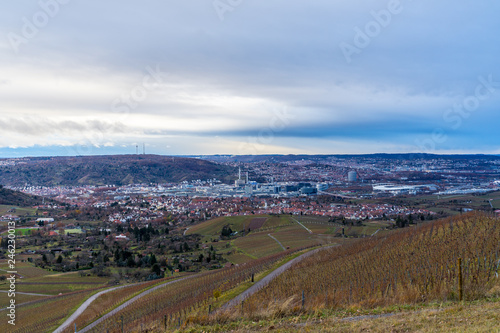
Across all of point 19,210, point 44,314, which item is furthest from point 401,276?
point 19,210

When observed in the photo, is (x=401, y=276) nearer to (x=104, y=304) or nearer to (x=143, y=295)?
(x=143, y=295)

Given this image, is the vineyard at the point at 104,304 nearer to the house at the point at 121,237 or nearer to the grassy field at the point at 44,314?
the grassy field at the point at 44,314

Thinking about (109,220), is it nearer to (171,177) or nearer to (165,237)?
(165,237)

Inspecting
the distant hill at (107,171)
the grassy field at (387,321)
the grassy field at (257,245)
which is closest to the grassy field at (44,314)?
the grassy field at (387,321)

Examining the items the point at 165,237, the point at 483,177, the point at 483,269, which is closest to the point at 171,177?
the point at 165,237

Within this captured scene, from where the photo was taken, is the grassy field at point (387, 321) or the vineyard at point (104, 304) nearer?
the grassy field at point (387, 321)

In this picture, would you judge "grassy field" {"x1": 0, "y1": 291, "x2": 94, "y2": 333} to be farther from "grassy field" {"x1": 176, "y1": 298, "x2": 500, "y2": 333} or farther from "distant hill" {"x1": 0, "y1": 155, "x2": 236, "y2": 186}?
"distant hill" {"x1": 0, "y1": 155, "x2": 236, "y2": 186}

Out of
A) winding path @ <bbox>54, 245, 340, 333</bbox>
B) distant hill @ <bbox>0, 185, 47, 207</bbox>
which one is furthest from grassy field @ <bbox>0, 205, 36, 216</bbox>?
winding path @ <bbox>54, 245, 340, 333</bbox>
